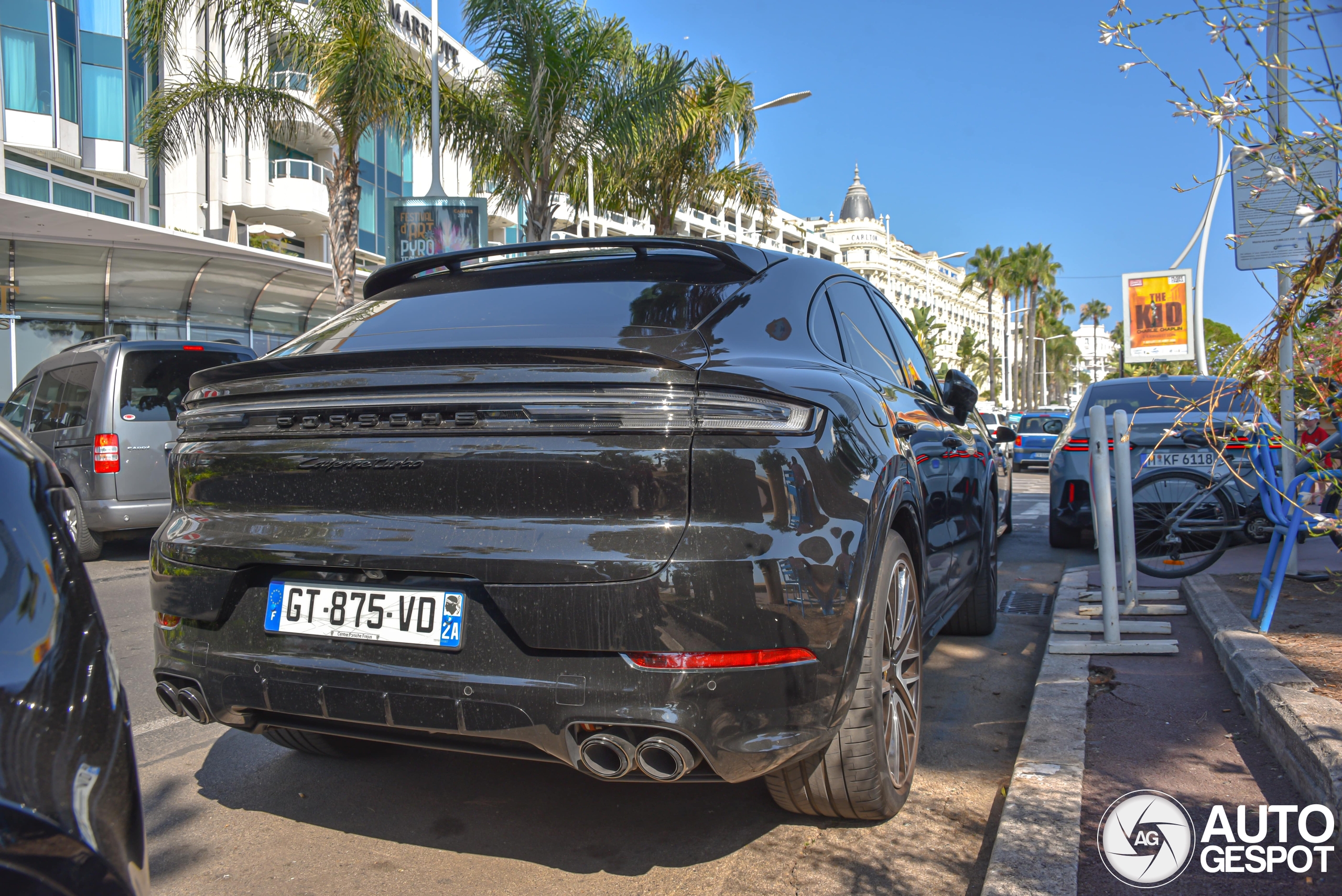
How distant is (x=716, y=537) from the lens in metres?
2.21

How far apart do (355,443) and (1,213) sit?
15.7 meters

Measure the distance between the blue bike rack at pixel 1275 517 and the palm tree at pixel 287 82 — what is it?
499 inches

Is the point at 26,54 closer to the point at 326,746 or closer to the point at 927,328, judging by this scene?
the point at 326,746

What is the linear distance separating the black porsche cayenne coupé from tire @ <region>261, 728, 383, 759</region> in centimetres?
75

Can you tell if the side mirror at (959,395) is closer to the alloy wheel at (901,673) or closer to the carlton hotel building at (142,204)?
the alloy wheel at (901,673)

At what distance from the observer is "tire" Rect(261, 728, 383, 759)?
Answer: 11.1 feet

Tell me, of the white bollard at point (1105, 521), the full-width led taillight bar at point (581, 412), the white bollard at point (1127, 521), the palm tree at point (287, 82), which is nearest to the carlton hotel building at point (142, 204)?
the palm tree at point (287, 82)

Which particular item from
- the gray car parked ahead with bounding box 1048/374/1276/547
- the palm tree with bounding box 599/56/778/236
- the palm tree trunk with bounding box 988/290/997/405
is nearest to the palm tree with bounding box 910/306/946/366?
the palm tree trunk with bounding box 988/290/997/405

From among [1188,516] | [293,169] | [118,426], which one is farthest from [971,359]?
[118,426]

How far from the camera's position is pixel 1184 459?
23.9 feet

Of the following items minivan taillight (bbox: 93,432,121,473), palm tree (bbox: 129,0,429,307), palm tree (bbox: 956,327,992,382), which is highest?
palm tree (bbox: 956,327,992,382)

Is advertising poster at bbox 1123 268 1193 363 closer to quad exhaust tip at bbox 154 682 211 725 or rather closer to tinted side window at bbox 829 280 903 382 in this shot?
tinted side window at bbox 829 280 903 382

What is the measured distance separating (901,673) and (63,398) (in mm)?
8195

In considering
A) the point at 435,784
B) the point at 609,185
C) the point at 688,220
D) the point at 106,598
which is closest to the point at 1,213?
the point at 609,185
